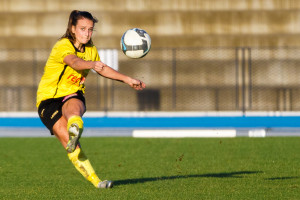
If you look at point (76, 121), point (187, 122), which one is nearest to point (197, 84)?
point (187, 122)

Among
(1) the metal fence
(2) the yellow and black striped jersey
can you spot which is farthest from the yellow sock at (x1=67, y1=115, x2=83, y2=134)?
(1) the metal fence

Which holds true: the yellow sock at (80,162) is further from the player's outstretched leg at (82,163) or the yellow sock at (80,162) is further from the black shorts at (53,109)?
the black shorts at (53,109)

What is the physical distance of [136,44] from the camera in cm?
791

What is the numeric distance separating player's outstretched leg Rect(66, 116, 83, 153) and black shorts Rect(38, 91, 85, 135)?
54cm

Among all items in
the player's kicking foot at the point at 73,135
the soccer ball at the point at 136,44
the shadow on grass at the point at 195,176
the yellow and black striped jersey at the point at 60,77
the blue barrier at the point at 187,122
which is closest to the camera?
the player's kicking foot at the point at 73,135

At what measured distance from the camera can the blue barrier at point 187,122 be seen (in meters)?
19.0

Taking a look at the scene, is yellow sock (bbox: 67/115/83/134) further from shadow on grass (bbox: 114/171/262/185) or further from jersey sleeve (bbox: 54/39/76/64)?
shadow on grass (bbox: 114/171/262/185)

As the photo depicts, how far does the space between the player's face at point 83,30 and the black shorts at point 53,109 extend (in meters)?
0.57

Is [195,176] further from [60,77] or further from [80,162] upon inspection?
[60,77]

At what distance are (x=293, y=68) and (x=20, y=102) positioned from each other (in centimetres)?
964

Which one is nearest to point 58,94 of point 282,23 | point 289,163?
point 289,163

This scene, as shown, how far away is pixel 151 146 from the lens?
13484 mm

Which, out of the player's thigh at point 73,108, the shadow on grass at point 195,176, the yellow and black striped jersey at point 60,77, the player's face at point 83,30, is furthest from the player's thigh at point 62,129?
the shadow on grass at point 195,176

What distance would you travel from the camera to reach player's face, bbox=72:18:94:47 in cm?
713
